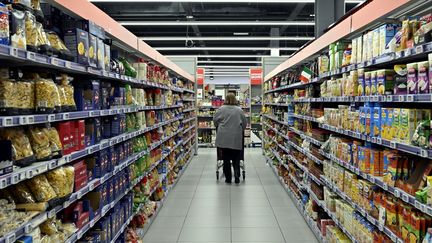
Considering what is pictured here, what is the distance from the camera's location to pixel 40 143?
2.39m

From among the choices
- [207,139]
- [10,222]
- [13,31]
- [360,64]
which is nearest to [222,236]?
[360,64]

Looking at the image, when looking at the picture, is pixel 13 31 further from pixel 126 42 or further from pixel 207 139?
pixel 207 139

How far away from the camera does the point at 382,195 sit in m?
3.05

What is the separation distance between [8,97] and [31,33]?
1.32 ft

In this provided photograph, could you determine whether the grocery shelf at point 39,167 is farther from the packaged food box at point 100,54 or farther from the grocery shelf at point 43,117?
the packaged food box at point 100,54

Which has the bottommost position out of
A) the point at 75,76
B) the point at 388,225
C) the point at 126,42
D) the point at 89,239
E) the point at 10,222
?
the point at 89,239

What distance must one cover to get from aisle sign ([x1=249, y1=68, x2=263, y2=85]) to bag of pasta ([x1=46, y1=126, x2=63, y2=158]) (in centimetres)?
1156

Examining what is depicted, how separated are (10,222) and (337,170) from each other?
313 cm

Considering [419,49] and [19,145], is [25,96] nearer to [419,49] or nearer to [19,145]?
[19,145]

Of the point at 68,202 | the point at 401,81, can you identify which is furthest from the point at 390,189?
the point at 68,202

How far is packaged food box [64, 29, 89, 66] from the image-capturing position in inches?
111

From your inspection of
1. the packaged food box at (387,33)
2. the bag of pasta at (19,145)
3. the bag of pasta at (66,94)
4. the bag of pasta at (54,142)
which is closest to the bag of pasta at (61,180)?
the bag of pasta at (54,142)

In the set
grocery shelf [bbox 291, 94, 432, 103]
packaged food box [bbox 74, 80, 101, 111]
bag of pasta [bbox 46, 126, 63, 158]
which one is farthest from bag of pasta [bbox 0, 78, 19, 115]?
grocery shelf [bbox 291, 94, 432, 103]

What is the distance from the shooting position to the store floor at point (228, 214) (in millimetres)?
4883
